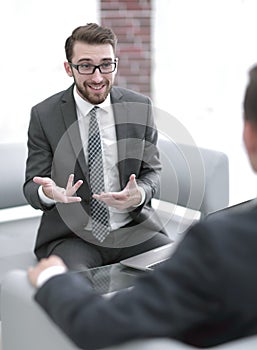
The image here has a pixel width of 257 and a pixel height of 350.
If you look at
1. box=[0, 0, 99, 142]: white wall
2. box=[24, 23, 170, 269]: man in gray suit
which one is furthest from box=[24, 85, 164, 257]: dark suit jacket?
box=[0, 0, 99, 142]: white wall

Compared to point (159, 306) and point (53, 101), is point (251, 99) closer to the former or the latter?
point (159, 306)

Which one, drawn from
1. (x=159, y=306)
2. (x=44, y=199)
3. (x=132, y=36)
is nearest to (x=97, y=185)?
(x=44, y=199)

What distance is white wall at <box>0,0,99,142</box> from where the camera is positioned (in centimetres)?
455

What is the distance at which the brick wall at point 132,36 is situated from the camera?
16.7 feet

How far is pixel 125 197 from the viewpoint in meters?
2.59

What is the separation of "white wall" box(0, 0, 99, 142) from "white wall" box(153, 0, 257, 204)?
0.73 m

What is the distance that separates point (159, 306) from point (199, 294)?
0.08m

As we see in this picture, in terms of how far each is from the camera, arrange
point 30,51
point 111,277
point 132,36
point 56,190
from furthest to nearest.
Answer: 1. point 132,36
2. point 30,51
3. point 56,190
4. point 111,277

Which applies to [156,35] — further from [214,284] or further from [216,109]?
[214,284]

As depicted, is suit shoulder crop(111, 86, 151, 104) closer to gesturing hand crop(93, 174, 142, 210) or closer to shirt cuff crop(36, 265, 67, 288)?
gesturing hand crop(93, 174, 142, 210)

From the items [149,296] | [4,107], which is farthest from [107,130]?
[4,107]

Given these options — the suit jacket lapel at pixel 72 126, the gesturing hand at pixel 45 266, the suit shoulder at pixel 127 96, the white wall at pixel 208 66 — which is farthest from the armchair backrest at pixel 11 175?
the white wall at pixel 208 66

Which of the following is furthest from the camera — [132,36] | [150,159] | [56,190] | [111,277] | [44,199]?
[132,36]

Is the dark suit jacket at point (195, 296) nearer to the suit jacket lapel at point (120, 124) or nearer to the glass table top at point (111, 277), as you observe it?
the glass table top at point (111, 277)
